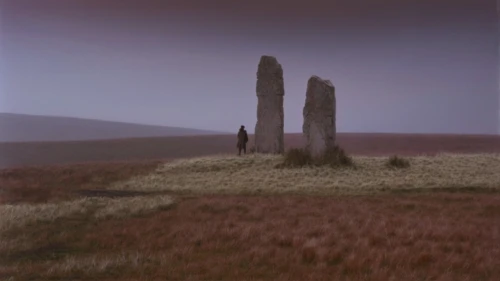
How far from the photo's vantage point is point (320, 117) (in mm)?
26062

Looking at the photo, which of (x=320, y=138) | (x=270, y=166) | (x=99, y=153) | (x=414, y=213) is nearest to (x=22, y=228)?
(x=414, y=213)

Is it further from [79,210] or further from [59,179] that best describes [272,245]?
[59,179]

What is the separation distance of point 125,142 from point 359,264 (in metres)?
49.5

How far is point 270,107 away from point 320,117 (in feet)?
13.1

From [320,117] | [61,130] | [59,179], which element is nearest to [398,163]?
[320,117]

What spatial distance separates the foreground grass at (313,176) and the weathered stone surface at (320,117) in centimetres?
179

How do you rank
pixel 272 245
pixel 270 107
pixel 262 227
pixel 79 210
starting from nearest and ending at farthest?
pixel 272 245
pixel 262 227
pixel 79 210
pixel 270 107

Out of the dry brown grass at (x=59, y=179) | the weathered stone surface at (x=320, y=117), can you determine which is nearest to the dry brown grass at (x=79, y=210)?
the dry brown grass at (x=59, y=179)

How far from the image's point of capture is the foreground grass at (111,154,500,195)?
794 inches

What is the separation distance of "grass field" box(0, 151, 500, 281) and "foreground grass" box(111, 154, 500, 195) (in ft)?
0.35

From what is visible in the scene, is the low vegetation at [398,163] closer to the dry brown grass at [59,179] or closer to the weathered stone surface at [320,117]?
the weathered stone surface at [320,117]

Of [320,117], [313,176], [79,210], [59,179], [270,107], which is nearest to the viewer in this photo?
[79,210]

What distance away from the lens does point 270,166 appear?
1005 inches

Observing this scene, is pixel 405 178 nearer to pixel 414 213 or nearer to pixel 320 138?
pixel 320 138
